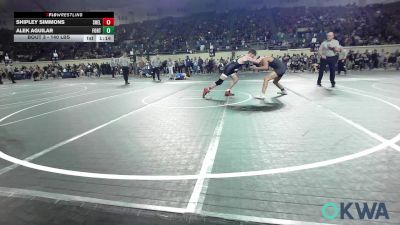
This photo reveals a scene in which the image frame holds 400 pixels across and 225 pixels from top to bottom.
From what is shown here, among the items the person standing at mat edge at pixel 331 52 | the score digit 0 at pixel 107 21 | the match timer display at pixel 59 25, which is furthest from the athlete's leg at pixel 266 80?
the score digit 0 at pixel 107 21

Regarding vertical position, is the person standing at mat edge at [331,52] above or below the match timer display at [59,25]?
below

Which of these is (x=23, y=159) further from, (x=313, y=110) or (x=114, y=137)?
(x=313, y=110)

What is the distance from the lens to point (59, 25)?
20.3m

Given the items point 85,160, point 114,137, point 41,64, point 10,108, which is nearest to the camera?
point 85,160

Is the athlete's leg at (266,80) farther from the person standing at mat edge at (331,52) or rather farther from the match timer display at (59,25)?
the match timer display at (59,25)

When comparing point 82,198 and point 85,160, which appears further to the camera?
point 85,160

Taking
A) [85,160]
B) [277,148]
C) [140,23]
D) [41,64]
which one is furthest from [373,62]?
[41,64]

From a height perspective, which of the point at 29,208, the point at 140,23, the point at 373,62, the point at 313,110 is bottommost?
the point at 29,208

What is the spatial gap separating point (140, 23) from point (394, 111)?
1363 inches

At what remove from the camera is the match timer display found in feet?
66.7

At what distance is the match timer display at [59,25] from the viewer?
2034 cm

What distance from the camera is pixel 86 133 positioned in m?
6.02

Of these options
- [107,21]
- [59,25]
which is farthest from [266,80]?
[59,25]

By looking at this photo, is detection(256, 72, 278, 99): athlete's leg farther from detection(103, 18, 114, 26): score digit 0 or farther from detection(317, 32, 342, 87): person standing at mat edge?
detection(103, 18, 114, 26): score digit 0
